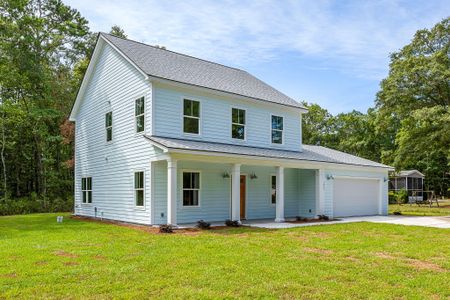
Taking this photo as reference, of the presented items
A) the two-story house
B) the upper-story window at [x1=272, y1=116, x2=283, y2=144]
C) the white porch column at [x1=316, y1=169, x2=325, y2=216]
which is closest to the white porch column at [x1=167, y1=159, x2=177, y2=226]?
the two-story house

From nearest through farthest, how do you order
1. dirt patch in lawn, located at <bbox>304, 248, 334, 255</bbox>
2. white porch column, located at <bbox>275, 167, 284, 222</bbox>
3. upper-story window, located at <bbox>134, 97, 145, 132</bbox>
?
dirt patch in lawn, located at <bbox>304, 248, 334, 255</bbox>
upper-story window, located at <bbox>134, 97, 145, 132</bbox>
white porch column, located at <bbox>275, 167, 284, 222</bbox>

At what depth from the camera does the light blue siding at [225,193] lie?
14141 mm

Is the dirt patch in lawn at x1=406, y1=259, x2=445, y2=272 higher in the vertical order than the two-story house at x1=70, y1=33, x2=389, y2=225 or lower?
lower

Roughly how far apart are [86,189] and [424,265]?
15944 mm

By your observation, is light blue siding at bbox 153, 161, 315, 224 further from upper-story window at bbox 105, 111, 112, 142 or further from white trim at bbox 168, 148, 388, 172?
upper-story window at bbox 105, 111, 112, 142

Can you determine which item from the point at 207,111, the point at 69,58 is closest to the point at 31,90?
the point at 69,58

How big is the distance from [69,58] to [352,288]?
100 ft

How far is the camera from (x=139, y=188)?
48.4 ft

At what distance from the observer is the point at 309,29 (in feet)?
49.6

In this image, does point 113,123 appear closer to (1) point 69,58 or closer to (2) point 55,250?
(2) point 55,250

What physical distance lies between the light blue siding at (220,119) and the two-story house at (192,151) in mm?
42

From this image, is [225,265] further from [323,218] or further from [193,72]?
[193,72]

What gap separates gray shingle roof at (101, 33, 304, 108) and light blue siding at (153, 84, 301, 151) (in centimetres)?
46

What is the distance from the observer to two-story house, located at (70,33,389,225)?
14211 millimetres
